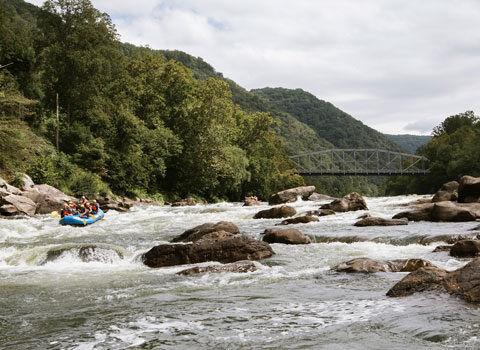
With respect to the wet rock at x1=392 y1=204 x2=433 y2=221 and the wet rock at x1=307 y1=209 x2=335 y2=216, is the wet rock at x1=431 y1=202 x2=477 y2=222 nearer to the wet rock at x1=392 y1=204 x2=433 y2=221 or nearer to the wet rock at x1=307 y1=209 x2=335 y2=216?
the wet rock at x1=392 y1=204 x2=433 y2=221

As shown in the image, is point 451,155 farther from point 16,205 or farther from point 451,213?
point 16,205

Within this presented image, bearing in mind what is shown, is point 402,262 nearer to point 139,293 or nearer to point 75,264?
point 139,293

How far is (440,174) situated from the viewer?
67.9 m

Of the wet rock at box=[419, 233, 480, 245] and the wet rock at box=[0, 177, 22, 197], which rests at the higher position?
the wet rock at box=[0, 177, 22, 197]

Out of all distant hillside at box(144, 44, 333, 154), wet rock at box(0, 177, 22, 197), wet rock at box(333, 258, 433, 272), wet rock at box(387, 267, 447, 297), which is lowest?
wet rock at box(333, 258, 433, 272)

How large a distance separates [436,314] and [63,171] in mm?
29012

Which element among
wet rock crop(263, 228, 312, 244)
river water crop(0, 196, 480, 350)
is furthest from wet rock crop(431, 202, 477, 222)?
wet rock crop(263, 228, 312, 244)

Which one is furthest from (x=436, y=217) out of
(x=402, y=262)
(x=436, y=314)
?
(x=436, y=314)

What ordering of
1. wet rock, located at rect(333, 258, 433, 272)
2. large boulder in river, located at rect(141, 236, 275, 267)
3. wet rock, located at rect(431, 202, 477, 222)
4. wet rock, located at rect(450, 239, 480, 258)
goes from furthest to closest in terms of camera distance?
wet rock, located at rect(431, 202, 477, 222) < large boulder in river, located at rect(141, 236, 275, 267) < wet rock, located at rect(450, 239, 480, 258) < wet rock, located at rect(333, 258, 433, 272)

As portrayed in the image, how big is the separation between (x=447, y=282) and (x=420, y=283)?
0.36 metres

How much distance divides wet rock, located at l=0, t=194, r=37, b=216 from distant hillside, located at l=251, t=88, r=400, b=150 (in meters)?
143

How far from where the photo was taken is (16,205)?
22469mm

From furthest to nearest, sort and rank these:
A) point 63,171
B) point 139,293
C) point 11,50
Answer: point 11,50
point 63,171
point 139,293

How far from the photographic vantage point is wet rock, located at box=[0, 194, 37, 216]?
21797mm
